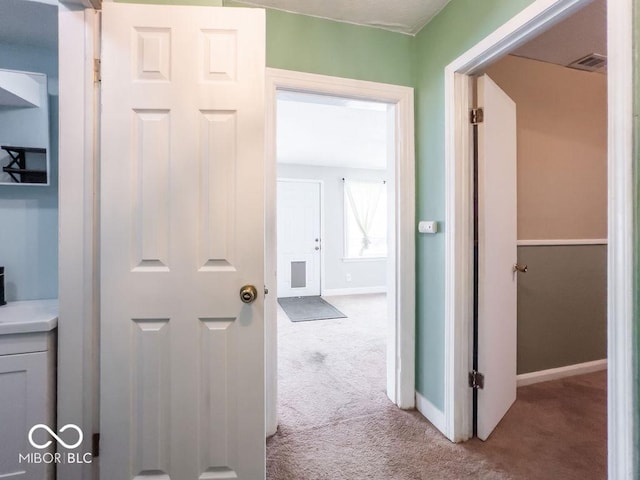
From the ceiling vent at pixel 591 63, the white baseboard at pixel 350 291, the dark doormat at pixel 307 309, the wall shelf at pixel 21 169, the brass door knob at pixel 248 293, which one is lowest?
the dark doormat at pixel 307 309

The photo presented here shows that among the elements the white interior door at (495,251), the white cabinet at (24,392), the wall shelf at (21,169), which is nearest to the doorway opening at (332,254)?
the white interior door at (495,251)

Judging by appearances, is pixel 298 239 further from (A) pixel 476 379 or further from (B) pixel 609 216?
(B) pixel 609 216

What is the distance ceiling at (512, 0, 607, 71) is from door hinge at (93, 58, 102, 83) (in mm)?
2291

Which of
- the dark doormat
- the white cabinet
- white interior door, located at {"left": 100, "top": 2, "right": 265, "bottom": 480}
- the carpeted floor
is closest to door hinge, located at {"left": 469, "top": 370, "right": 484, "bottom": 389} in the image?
the carpeted floor

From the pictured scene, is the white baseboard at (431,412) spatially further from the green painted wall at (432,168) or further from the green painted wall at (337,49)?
the green painted wall at (337,49)

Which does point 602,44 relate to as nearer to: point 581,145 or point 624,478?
point 581,145

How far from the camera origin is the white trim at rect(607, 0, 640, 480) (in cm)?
87

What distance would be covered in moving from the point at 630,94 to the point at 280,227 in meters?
4.64

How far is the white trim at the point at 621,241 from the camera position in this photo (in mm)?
874

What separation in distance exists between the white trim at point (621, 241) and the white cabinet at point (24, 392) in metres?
1.97

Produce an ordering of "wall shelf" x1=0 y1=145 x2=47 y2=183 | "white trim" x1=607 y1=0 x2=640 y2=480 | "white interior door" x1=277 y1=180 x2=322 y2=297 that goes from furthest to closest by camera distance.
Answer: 1. "white interior door" x1=277 y1=180 x2=322 y2=297
2. "wall shelf" x1=0 y1=145 x2=47 y2=183
3. "white trim" x1=607 y1=0 x2=640 y2=480

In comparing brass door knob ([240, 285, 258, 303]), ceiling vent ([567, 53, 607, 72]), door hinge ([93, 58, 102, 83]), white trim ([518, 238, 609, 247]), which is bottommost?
brass door knob ([240, 285, 258, 303])

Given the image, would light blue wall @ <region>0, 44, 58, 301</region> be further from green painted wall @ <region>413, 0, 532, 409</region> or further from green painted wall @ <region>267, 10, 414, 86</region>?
green painted wall @ <region>413, 0, 532, 409</region>

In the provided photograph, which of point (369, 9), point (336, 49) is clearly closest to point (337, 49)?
point (336, 49)
